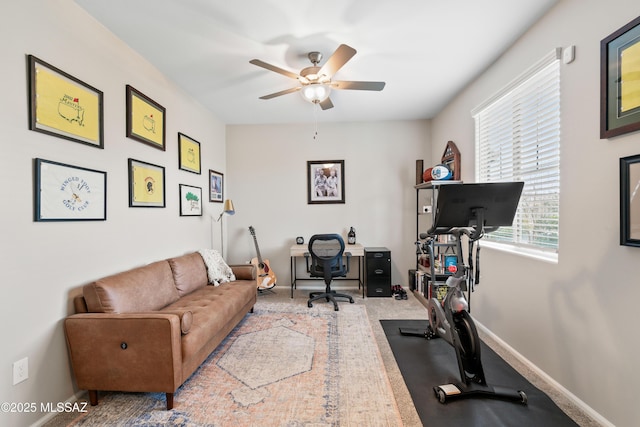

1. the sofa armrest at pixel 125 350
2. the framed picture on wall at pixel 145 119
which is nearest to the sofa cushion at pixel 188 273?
the sofa armrest at pixel 125 350

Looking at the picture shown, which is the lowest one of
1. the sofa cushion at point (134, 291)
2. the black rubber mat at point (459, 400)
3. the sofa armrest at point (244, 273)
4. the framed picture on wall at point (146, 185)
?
the black rubber mat at point (459, 400)

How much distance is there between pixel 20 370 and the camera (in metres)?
1.52

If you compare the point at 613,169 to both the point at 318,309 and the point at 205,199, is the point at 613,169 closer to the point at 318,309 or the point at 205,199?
the point at 318,309

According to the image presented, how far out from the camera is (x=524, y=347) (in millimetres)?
2240

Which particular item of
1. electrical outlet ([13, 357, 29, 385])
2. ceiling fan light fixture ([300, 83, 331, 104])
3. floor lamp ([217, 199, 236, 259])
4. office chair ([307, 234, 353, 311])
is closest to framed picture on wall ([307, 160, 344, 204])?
office chair ([307, 234, 353, 311])

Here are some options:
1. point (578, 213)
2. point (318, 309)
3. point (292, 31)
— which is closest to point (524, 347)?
point (578, 213)

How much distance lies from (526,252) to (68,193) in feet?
11.4

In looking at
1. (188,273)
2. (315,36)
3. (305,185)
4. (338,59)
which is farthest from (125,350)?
(305,185)

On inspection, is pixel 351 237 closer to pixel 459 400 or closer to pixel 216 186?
pixel 216 186

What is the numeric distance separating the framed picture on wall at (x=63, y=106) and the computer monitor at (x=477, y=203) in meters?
2.50

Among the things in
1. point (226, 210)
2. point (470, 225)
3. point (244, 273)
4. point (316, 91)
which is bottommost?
point (244, 273)

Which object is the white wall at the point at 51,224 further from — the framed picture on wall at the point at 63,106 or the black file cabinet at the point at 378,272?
the black file cabinet at the point at 378,272

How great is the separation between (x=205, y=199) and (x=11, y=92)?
94.1 inches

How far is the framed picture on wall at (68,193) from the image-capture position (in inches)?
64.4
